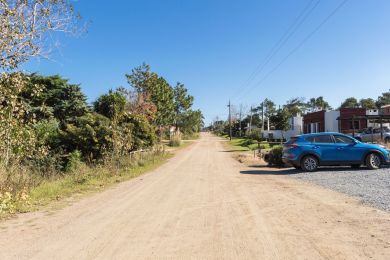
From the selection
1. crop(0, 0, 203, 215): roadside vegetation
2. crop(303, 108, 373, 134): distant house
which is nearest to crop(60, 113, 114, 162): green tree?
crop(0, 0, 203, 215): roadside vegetation

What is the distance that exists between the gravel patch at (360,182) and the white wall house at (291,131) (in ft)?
127

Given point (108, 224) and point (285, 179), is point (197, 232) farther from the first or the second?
point (285, 179)

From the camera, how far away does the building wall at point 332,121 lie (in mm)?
47875

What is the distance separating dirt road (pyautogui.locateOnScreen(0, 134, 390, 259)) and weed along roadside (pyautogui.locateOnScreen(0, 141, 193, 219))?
688 mm

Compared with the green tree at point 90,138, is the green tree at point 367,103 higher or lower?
higher

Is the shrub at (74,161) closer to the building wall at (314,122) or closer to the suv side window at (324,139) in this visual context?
the suv side window at (324,139)

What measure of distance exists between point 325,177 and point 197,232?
943 centimetres

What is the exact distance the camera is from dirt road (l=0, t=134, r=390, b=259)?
552 cm

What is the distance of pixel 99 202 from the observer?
10.2m

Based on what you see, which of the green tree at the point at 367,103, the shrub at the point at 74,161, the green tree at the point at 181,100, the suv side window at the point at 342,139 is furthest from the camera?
the green tree at the point at 367,103

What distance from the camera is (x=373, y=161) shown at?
16.6 metres

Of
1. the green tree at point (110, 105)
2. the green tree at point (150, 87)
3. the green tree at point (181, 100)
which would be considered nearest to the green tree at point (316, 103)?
the green tree at point (181, 100)

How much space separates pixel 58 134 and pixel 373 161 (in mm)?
16689

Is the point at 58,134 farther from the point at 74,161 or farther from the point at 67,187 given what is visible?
the point at 67,187
